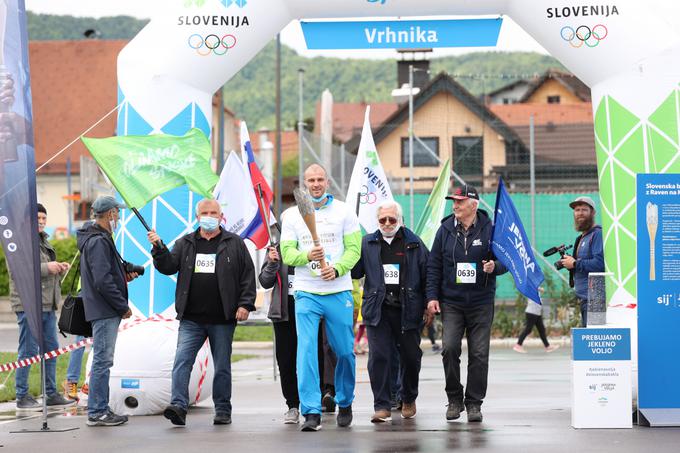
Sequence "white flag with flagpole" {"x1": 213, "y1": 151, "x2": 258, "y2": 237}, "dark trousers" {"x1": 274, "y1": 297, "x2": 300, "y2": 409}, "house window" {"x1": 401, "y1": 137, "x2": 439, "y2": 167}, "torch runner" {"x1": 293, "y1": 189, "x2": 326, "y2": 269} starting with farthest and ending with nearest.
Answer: "house window" {"x1": 401, "y1": 137, "x2": 439, "y2": 167}
"white flag with flagpole" {"x1": 213, "y1": 151, "x2": 258, "y2": 237}
"dark trousers" {"x1": 274, "y1": 297, "x2": 300, "y2": 409}
"torch runner" {"x1": 293, "y1": 189, "x2": 326, "y2": 269}

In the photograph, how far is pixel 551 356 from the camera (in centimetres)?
2195

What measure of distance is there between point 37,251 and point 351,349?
2.78 metres

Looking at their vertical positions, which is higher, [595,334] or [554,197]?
[554,197]

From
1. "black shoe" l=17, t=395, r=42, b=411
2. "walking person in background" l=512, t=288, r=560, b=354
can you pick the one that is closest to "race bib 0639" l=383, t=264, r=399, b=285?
"black shoe" l=17, t=395, r=42, b=411

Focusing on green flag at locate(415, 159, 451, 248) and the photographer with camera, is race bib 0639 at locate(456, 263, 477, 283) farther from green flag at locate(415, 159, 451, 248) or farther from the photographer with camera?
green flag at locate(415, 159, 451, 248)

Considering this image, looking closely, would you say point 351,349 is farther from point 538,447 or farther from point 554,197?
point 554,197

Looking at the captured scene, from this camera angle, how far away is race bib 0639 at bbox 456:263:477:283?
1152 centimetres

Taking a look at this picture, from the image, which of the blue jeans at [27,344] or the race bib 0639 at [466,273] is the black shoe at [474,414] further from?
the blue jeans at [27,344]

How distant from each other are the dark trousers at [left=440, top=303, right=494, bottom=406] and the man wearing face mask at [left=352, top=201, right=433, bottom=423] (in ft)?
0.78

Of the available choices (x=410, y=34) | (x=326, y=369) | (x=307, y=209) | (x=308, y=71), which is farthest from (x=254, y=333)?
(x=308, y=71)

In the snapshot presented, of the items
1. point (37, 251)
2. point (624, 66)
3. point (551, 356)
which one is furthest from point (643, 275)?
point (551, 356)

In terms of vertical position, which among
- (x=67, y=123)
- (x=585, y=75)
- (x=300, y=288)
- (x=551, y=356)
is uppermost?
(x=67, y=123)

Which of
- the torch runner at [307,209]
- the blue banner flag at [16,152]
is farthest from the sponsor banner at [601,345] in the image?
the blue banner flag at [16,152]

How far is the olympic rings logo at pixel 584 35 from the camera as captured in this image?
12156 mm
